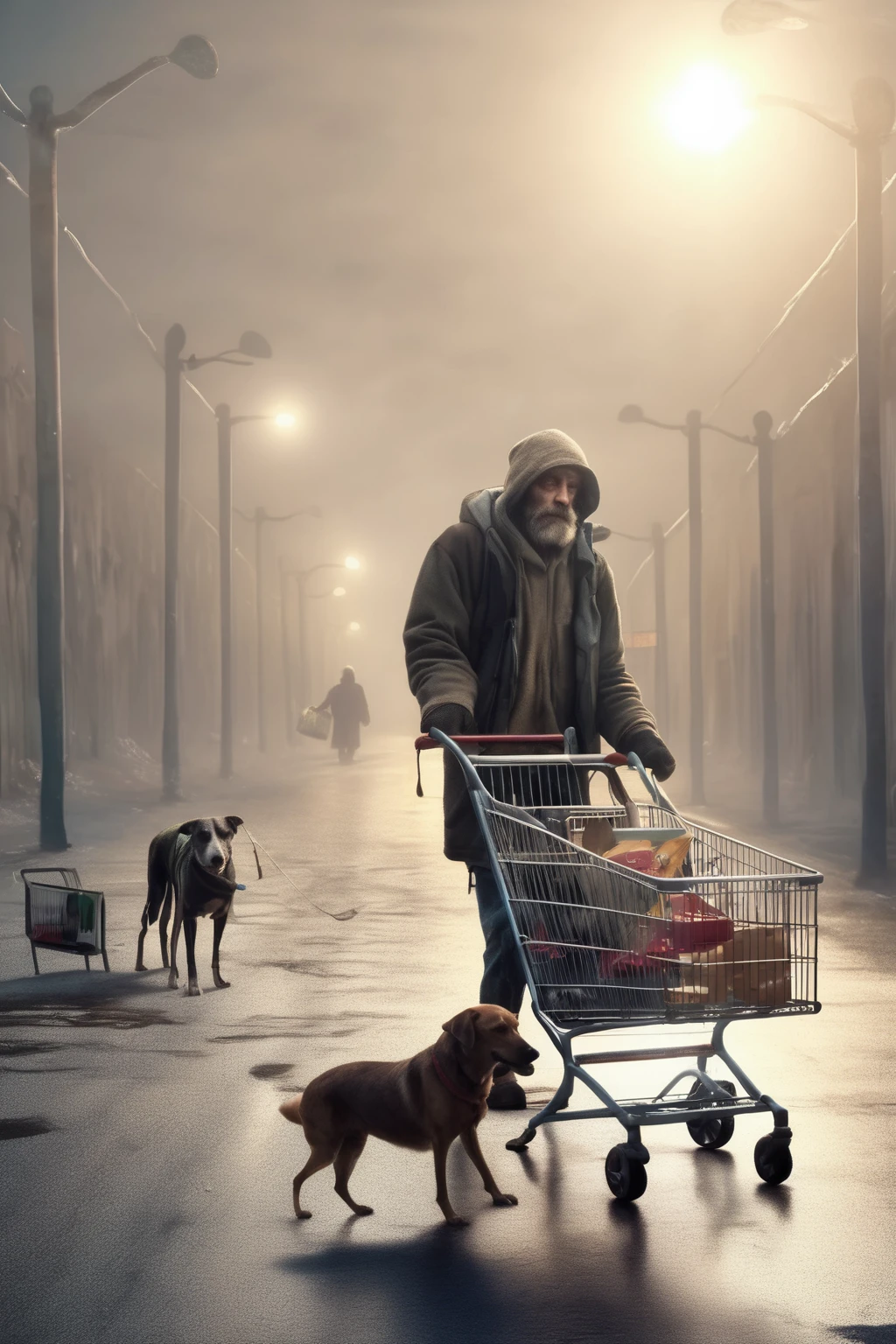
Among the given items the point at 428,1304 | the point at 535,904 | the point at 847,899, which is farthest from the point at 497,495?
the point at 847,899

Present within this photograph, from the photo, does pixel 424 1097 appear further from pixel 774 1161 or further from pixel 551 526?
pixel 551 526

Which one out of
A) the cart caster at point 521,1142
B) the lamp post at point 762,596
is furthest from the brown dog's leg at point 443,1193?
the lamp post at point 762,596

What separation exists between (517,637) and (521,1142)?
5.99 feet

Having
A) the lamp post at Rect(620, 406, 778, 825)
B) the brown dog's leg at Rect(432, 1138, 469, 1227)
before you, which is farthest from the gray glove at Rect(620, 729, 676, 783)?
the lamp post at Rect(620, 406, 778, 825)

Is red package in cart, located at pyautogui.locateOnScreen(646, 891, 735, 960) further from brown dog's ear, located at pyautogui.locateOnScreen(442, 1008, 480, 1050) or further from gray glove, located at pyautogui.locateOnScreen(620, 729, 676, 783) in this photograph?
gray glove, located at pyautogui.locateOnScreen(620, 729, 676, 783)

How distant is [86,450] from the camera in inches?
1401

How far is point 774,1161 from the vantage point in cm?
521

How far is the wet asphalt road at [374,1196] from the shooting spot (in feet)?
13.6

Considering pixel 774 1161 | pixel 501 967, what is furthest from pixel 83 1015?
pixel 774 1161

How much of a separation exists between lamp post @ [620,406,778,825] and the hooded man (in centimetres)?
1588

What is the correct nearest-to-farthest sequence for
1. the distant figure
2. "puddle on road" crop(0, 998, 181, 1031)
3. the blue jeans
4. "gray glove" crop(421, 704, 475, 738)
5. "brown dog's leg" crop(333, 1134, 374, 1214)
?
"brown dog's leg" crop(333, 1134, 374, 1214) → "gray glove" crop(421, 704, 475, 738) → the blue jeans → "puddle on road" crop(0, 998, 181, 1031) → the distant figure

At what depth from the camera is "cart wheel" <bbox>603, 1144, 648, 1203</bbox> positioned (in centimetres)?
502

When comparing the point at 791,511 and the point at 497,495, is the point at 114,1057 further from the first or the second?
the point at 791,511

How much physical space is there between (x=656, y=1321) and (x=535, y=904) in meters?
1.45
